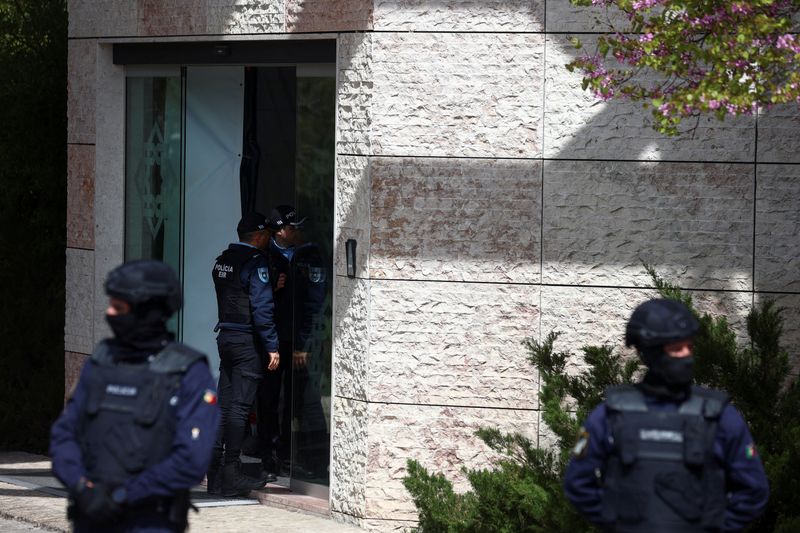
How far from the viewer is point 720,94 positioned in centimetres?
598

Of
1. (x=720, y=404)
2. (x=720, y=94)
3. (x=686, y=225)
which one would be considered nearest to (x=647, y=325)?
(x=720, y=404)

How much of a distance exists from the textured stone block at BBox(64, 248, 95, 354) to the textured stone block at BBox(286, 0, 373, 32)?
8.99 feet

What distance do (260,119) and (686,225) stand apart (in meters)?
3.98

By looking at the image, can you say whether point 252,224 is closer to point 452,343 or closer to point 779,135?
point 452,343

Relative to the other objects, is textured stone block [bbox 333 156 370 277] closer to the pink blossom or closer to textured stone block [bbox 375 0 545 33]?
textured stone block [bbox 375 0 545 33]

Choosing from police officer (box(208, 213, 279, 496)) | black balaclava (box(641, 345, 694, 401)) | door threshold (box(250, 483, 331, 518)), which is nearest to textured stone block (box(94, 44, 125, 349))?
police officer (box(208, 213, 279, 496))

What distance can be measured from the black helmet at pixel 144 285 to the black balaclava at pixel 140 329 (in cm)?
3

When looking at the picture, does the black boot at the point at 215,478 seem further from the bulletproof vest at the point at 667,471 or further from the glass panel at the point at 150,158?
the bulletproof vest at the point at 667,471

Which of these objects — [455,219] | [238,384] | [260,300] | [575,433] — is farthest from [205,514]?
[575,433]

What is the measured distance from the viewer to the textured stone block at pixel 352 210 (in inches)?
341

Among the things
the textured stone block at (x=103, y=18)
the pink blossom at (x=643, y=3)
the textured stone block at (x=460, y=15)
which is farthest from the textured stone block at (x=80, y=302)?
the pink blossom at (x=643, y=3)

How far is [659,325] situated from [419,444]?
4.07 meters

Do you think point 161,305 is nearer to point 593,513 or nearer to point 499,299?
point 593,513

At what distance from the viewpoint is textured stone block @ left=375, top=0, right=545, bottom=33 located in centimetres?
848
